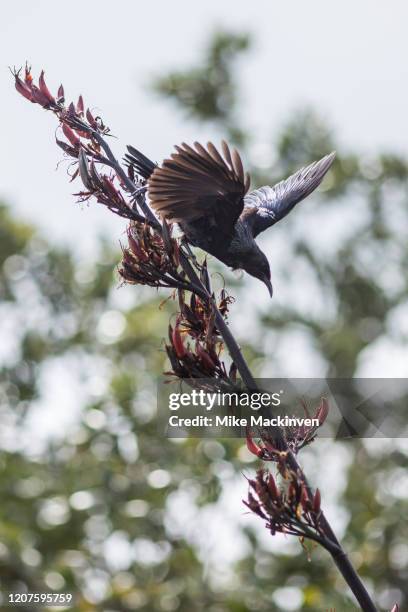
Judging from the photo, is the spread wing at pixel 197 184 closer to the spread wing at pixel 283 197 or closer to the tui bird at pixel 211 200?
the tui bird at pixel 211 200

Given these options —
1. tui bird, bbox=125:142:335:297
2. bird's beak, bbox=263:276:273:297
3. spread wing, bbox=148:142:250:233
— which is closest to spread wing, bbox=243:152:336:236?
tui bird, bbox=125:142:335:297

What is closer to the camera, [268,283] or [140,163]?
[140,163]

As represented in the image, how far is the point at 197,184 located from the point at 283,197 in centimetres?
81

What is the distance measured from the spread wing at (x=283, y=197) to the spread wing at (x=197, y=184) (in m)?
0.46

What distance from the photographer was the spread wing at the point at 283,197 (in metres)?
2.68

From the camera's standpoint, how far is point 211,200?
216 cm

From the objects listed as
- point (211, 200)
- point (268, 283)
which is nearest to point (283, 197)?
point (268, 283)

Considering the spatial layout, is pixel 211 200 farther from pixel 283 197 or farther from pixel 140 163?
pixel 283 197

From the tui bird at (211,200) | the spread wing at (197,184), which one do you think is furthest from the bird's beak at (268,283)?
the spread wing at (197,184)

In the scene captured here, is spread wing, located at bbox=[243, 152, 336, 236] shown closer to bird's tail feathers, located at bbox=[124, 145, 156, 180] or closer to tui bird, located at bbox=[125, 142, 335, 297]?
tui bird, located at bbox=[125, 142, 335, 297]

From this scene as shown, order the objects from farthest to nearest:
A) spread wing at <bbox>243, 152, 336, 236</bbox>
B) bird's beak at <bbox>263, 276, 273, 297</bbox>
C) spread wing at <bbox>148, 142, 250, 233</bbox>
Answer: spread wing at <bbox>243, 152, 336, 236</bbox> → bird's beak at <bbox>263, 276, 273, 297</bbox> → spread wing at <bbox>148, 142, 250, 233</bbox>

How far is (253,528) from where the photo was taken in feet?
20.4

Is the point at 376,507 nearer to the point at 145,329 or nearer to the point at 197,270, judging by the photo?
the point at 145,329

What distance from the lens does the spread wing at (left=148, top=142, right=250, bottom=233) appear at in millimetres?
1976
